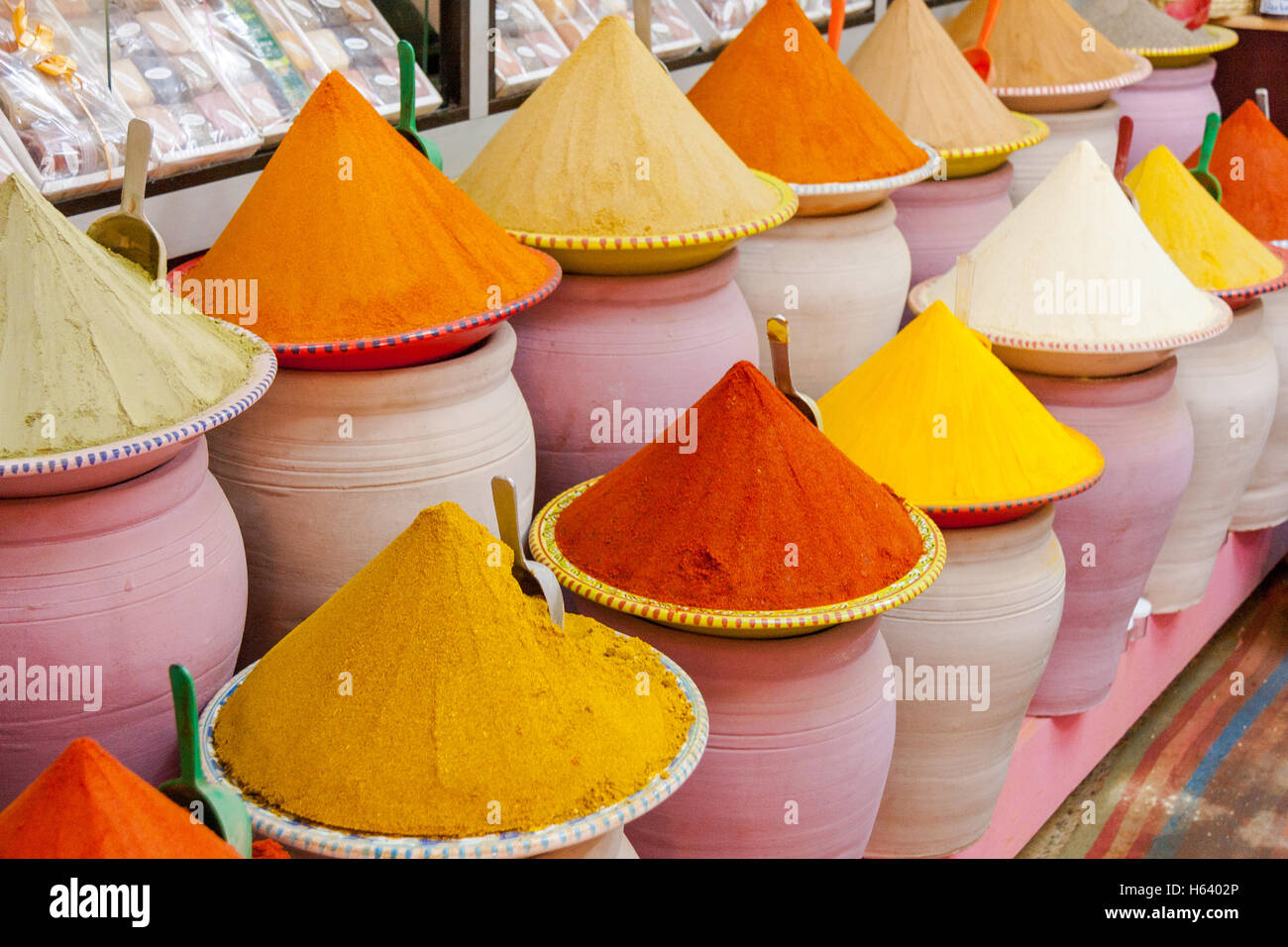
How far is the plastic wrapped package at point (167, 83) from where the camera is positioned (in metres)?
1.71

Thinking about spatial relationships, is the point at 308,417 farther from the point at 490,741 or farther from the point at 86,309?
the point at 490,741

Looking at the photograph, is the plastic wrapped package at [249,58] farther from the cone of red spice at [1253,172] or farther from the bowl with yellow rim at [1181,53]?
the bowl with yellow rim at [1181,53]

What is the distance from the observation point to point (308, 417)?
1.35m

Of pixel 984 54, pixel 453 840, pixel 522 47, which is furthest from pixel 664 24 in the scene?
pixel 453 840

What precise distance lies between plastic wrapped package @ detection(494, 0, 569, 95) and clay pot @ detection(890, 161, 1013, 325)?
1.89ft

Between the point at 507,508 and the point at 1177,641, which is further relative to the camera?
the point at 1177,641

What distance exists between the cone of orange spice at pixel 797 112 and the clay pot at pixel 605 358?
35 cm

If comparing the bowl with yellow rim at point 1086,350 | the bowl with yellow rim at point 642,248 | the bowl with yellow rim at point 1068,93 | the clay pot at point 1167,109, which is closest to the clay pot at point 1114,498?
the bowl with yellow rim at point 1086,350

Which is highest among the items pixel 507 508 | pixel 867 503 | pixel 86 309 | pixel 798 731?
pixel 86 309

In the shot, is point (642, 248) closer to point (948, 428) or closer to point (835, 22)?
point (948, 428)

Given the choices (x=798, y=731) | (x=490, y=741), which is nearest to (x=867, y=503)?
(x=798, y=731)
